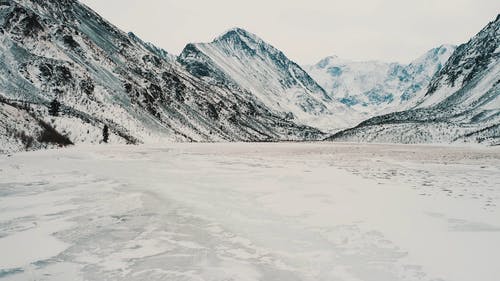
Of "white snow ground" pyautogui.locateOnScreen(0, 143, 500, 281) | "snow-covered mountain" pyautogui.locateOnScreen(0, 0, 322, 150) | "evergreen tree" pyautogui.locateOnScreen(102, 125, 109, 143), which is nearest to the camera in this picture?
"white snow ground" pyautogui.locateOnScreen(0, 143, 500, 281)

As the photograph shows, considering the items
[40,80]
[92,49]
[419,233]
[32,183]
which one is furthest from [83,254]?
[92,49]

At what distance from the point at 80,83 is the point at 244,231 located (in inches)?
4564

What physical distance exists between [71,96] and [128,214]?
105931 millimetres

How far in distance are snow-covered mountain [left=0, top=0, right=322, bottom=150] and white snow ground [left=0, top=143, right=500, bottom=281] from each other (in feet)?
123

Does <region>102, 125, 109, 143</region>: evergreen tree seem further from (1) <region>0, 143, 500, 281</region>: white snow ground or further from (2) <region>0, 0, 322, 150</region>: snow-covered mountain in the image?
(1) <region>0, 143, 500, 281</region>: white snow ground

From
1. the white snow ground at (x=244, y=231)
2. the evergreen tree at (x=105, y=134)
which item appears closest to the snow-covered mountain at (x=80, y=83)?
the evergreen tree at (x=105, y=134)

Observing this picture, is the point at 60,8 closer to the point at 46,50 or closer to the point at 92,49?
the point at 92,49

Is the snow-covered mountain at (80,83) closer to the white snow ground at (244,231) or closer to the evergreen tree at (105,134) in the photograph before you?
the evergreen tree at (105,134)

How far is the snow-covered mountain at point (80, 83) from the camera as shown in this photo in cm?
8434

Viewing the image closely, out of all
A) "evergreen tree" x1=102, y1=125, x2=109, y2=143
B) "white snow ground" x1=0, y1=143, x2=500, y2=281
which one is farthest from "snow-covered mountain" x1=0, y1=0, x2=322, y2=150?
"white snow ground" x1=0, y1=143, x2=500, y2=281

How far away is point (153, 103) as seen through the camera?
15725 centimetres

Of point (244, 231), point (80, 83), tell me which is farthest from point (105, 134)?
point (244, 231)

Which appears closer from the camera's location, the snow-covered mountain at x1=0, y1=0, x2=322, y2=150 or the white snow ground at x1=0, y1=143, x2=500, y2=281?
the white snow ground at x1=0, y1=143, x2=500, y2=281

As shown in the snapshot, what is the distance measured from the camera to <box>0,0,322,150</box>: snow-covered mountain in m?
84.3
